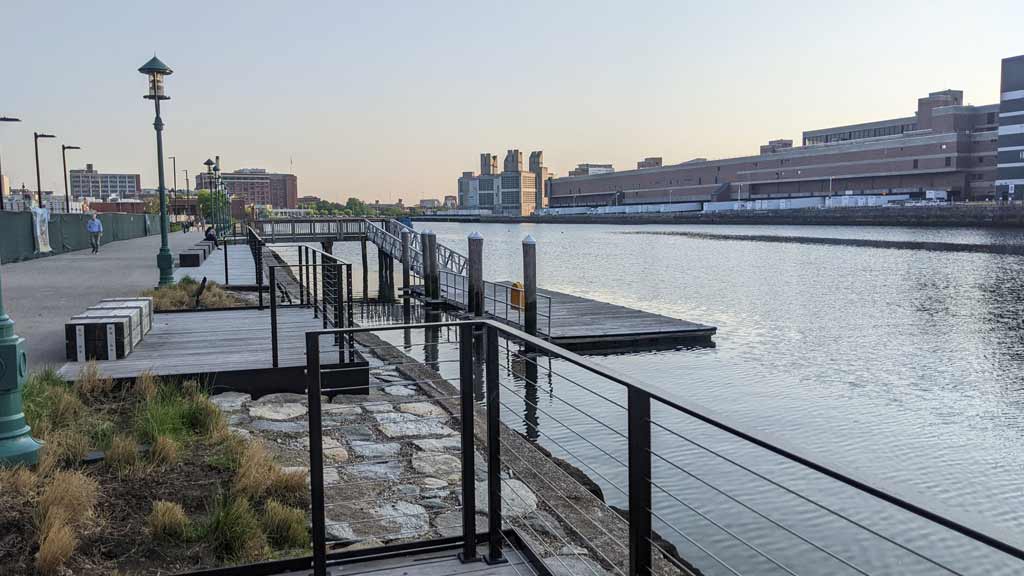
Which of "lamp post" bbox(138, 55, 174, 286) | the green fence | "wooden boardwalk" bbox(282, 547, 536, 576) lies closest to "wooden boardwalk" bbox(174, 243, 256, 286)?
"lamp post" bbox(138, 55, 174, 286)

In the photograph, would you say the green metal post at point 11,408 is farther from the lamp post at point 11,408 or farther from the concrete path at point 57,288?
the concrete path at point 57,288

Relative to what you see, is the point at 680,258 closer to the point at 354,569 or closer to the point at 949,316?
the point at 949,316

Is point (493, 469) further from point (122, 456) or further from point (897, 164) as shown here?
point (897, 164)

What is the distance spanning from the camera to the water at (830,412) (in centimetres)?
840

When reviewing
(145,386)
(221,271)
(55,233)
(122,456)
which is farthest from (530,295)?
(55,233)

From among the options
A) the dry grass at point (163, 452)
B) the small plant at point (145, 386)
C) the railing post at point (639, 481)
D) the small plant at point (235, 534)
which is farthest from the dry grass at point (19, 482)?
the railing post at point (639, 481)

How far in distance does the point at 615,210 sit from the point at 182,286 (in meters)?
143

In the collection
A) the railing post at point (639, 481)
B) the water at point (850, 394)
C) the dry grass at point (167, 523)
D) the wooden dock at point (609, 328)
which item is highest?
the railing post at point (639, 481)

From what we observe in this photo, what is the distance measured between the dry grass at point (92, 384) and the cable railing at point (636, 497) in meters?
2.18

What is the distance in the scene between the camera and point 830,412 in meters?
14.1

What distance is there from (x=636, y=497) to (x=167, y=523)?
330cm

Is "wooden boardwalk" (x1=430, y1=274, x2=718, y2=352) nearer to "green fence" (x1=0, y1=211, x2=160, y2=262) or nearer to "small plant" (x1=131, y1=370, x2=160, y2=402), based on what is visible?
"small plant" (x1=131, y1=370, x2=160, y2=402)

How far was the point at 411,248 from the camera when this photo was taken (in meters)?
32.6

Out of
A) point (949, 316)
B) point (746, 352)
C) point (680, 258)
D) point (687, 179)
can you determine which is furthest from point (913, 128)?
point (746, 352)
